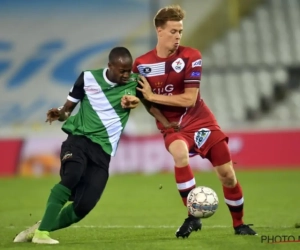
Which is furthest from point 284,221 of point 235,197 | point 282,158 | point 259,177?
point 282,158

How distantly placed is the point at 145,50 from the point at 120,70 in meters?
16.4

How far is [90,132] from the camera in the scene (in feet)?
25.7

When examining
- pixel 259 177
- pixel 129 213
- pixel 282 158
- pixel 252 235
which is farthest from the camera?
pixel 282 158

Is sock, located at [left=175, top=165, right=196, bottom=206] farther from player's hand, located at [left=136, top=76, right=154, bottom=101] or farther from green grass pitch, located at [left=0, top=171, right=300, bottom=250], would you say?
player's hand, located at [left=136, top=76, right=154, bottom=101]

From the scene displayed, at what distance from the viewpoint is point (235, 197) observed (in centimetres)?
846

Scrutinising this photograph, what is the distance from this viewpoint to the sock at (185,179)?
326 inches

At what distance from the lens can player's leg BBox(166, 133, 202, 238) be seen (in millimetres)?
8164

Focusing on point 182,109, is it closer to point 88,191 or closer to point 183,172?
point 183,172

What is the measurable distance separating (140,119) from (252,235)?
14.9m

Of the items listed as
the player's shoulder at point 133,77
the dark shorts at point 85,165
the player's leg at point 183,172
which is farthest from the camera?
the player's leg at point 183,172

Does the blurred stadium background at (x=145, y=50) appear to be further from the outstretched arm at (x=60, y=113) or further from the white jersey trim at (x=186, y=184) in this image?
the outstretched arm at (x=60, y=113)

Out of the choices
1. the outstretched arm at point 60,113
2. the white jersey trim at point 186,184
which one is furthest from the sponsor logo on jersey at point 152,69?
the white jersey trim at point 186,184

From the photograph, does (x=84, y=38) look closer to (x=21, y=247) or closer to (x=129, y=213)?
(x=129, y=213)

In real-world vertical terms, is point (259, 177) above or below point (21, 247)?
below
